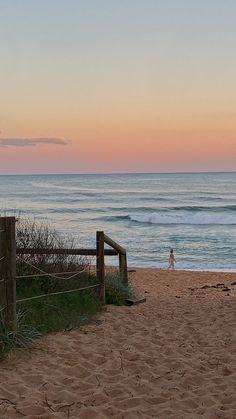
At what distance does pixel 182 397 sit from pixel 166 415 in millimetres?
460

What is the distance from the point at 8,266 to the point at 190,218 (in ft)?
114

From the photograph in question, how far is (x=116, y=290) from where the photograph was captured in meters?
9.11

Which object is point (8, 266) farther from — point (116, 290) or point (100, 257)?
point (116, 290)

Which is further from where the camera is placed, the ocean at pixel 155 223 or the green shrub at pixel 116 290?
the ocean at pixel 155 223

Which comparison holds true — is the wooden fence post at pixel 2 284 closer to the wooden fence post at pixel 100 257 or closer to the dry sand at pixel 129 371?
the dry sand at pixel 129 371

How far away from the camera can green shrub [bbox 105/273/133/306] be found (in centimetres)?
880

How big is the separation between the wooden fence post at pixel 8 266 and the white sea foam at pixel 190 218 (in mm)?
33255

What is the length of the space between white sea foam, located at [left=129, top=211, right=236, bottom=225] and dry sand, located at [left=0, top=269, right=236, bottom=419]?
30.5 meters

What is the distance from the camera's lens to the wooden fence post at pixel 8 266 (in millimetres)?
5402

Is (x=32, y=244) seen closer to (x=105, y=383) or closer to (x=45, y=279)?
(x=45, y=279)

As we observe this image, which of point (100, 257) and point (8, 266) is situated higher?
point (8, 266)

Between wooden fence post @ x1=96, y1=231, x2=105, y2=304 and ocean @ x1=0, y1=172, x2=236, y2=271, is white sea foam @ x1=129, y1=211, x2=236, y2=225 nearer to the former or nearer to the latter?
ocean @ x1=0, y1=172, x2=236, y2=271

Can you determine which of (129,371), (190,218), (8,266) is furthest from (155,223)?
(129,371)

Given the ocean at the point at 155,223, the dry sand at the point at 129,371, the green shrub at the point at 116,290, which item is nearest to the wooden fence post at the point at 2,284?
the dry sand at the point at 129,371
